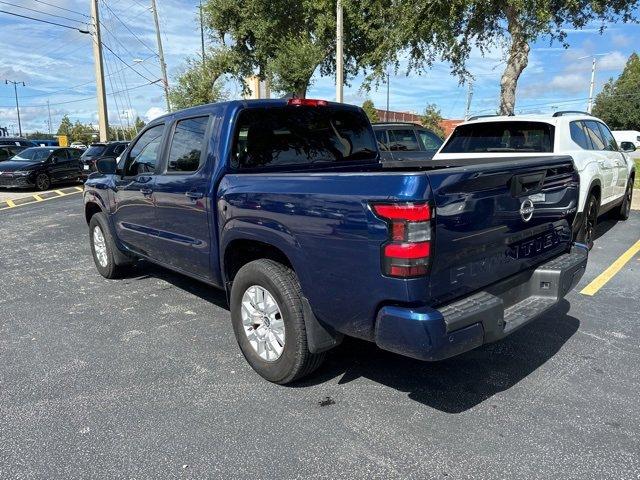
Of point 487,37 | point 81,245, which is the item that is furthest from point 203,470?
point 487,37

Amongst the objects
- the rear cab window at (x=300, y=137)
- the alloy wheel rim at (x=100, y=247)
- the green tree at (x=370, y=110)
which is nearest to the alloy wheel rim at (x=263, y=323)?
the rear cab window at (x=300, y=137)

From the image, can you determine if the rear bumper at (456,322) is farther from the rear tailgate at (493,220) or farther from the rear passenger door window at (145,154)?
the rear passenger door window at (145,154)

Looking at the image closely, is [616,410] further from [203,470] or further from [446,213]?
[203,470]

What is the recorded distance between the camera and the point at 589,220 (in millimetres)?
6488

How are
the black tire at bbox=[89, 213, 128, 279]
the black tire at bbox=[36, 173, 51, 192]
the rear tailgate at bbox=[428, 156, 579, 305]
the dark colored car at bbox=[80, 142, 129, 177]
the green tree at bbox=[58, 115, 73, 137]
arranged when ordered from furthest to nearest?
the green tree at bbox=[58, 115, 73, 137] < the dark colored car at bbox=[80, 142, 129, 177] < the black tire at bbox=[36, 173, 51, 192] < the black tire at bbox=[89, 213, 128, 279] < the rear tailgate at bbox=[428, 156, 579, 305]

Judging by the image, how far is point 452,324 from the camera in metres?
2.61

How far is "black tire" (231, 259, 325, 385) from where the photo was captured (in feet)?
10.5

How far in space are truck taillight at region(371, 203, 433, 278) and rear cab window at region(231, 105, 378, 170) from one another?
66.8 inches

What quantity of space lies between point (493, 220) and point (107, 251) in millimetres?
4759

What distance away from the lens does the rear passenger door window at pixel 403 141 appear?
12.4 meters

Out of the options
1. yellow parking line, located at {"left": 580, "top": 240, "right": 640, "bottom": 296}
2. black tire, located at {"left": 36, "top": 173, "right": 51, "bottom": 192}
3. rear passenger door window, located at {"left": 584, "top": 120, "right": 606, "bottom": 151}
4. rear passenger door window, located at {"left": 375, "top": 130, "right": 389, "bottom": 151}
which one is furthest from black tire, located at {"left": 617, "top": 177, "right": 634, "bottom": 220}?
black tire, located at {"left": 36, "top": 173, "right": 51, "bottom": 192}

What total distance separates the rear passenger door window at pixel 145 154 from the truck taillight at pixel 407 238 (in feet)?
9.67

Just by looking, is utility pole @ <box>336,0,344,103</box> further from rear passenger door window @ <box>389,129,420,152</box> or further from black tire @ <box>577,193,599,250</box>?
black tire @ <box>577,193,599,250</box>

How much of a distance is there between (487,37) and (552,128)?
10.2 m
